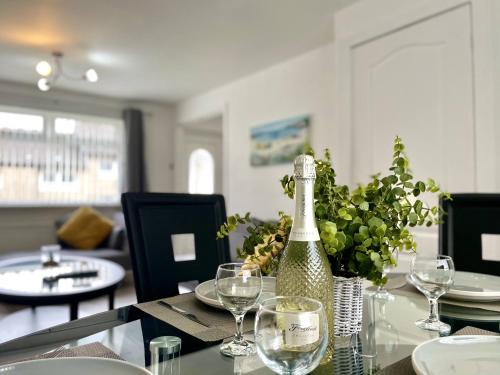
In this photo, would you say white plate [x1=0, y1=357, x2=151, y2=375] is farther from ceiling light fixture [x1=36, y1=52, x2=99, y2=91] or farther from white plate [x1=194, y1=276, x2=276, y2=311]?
ceiling light fixture [x1=36, y1=52, x2=99, y2=91]

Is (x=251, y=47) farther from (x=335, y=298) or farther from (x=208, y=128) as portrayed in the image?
(x=335, y=298)

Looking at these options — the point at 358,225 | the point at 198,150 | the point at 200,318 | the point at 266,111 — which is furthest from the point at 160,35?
the point at 358,225

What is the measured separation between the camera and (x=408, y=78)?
2725 mm

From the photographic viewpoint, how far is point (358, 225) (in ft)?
2.36

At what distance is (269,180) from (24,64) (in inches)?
119

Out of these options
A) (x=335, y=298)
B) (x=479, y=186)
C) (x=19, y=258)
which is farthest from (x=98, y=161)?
(x=335, y=298)

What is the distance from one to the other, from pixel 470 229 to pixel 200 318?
1154 millimetres

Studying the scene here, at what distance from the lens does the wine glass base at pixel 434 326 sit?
0.83 m

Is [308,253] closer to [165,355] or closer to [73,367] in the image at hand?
[165,355]

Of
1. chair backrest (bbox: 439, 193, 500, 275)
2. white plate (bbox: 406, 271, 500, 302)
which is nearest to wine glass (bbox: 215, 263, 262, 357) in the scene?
white plate (bbox: 406, 271, 500, 302)

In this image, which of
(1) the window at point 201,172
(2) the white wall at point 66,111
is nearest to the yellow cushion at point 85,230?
(2) the white wall at point 66,111

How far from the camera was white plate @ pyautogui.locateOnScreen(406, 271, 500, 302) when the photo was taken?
98 cm

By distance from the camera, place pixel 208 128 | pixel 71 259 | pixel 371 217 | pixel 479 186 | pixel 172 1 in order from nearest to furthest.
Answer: pixel 371 217 < pixel 479 186 < pixel 172 1 < pixel 71 259 < pixel 208 128

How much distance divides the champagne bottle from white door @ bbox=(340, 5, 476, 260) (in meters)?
2.07
